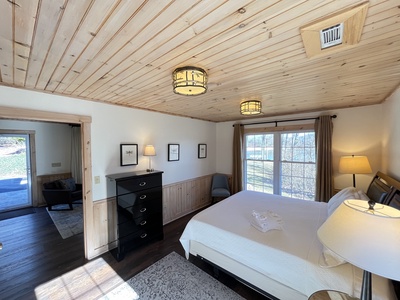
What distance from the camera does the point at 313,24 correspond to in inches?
41.1

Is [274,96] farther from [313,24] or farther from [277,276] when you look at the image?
[277,276]

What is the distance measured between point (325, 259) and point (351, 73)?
5.93 ft

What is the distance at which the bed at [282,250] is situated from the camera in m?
1.43

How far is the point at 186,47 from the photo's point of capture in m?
1.29

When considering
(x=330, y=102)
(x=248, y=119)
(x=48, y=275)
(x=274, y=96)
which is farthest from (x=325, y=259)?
(x=248, y=119)

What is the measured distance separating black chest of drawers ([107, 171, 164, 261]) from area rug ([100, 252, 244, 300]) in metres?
0.58

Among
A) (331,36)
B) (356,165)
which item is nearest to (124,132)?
(331,36)

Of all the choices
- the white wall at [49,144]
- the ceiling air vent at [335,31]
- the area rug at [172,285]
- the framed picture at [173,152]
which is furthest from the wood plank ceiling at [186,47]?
the white wall at [49,144]

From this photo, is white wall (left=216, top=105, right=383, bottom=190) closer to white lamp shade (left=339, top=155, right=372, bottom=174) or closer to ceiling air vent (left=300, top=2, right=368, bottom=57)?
white lamp shade (left=339, top=155, right=372, bottom=174)

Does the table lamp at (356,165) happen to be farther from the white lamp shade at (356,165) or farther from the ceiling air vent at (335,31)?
the ceiling air vent at (335,31)

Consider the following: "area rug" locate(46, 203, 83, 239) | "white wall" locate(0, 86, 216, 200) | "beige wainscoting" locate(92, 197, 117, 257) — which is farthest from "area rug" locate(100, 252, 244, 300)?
"area rug" locate(46, 203, 83, 239)

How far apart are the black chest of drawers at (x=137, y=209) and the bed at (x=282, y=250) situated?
93cm

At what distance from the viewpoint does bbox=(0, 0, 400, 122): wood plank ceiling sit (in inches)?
36.9

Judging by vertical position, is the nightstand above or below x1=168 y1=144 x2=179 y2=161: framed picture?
below
